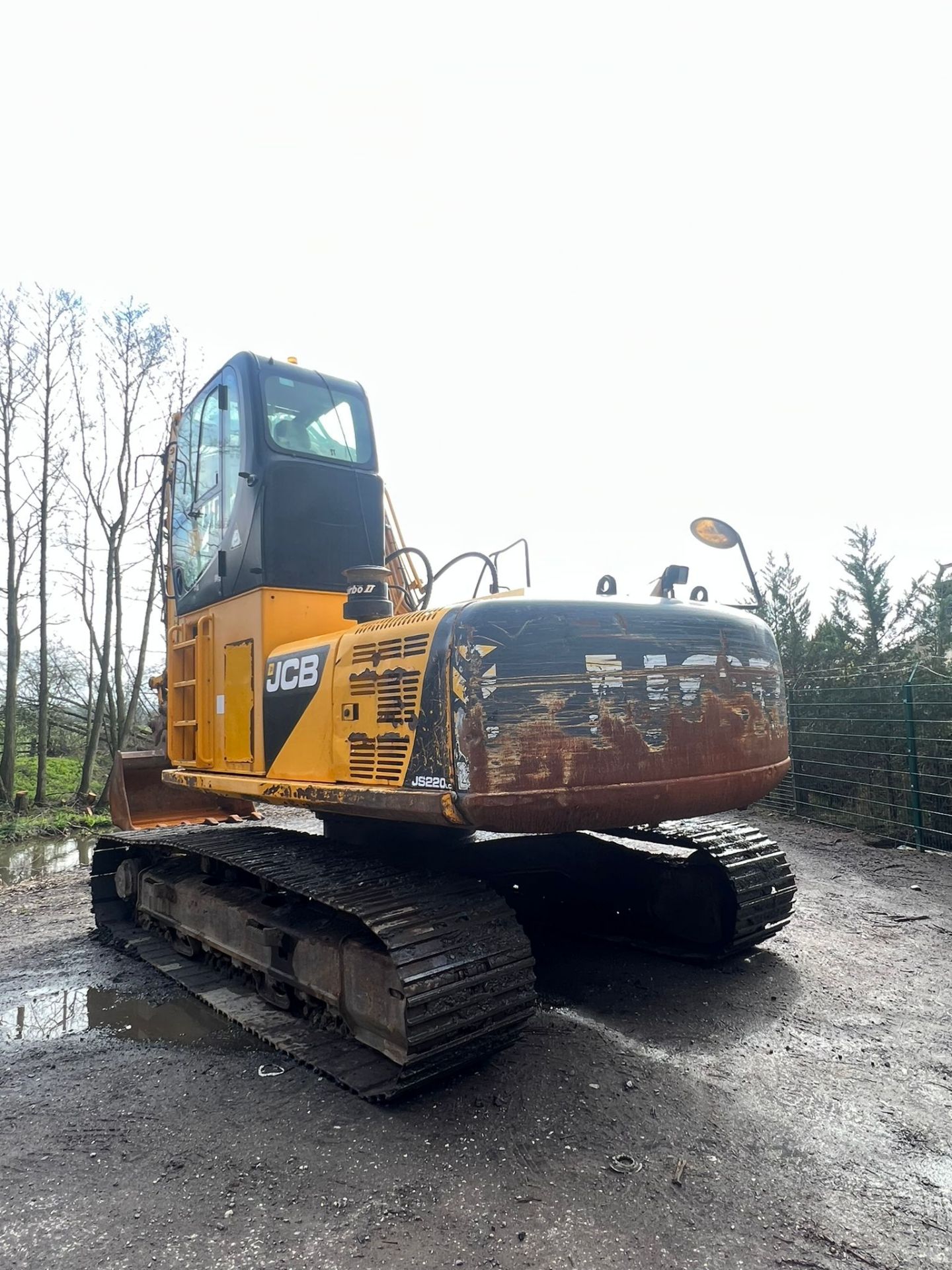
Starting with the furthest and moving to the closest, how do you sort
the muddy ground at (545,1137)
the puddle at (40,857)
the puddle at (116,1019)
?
the puddle at (40,857)
the puddle at (116,1019)
the muddy ground at (545,1137)

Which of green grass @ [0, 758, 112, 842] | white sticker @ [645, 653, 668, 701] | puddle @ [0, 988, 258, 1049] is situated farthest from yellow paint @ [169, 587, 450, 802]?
green grass @ [0, 758, 112, 842]

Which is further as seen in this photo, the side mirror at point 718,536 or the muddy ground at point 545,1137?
the side mirror at point 718,536

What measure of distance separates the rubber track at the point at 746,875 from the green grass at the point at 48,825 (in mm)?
9012

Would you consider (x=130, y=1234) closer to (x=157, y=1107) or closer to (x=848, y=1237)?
(x=157, y=1107)

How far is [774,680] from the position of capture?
11.9 feet

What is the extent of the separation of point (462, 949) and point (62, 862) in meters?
8.24

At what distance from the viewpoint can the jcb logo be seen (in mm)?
3807

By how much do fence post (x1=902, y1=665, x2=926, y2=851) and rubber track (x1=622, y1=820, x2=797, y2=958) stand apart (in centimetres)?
389

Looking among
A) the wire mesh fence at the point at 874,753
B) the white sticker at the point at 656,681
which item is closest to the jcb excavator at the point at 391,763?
the white sticker at the point at 656,681

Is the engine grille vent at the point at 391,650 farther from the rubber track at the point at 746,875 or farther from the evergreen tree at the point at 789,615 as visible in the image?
the evergreen tree at the point at 789,615

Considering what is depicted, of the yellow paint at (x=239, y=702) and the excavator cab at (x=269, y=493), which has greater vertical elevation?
the excavator cab at (x=269, y=493)

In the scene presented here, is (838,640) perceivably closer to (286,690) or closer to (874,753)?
(874,753)

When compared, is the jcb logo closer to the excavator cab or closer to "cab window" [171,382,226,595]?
the excavator cab

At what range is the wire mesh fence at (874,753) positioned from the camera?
8.30 meters
